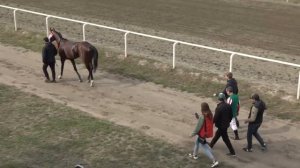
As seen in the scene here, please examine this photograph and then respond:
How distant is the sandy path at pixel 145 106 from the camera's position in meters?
10.1

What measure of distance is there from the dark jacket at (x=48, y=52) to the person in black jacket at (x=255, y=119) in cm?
655

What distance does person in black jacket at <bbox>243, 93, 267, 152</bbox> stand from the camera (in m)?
9.68

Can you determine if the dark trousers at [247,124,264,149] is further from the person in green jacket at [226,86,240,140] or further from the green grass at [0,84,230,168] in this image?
the green grass at [0,84,230,168]

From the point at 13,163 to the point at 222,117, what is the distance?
4139 millimetres

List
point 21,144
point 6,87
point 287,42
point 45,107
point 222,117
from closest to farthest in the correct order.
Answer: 1. point 222,117
2. point 21,144
3. point 45,107
4. point 6,87
5. point 287,42

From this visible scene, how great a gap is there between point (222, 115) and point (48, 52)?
656 cm

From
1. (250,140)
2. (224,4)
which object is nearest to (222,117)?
(250,140)

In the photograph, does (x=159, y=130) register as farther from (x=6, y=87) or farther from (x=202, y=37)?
(x=202, y=37)

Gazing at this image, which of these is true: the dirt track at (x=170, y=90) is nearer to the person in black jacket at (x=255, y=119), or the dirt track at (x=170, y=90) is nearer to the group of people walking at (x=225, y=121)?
the person in black jacket at (x=255, y=119)

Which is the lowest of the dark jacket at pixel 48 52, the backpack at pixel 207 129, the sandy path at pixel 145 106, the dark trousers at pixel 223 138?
the sandy path at pixel 145 106

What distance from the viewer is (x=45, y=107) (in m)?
12.6

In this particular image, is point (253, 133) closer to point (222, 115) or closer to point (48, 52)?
point (222, 115)

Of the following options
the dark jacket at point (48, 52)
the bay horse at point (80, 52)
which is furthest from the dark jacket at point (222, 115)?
the dark jacket at point (48, 52)

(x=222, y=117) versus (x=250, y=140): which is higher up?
(x=222, y=117)
